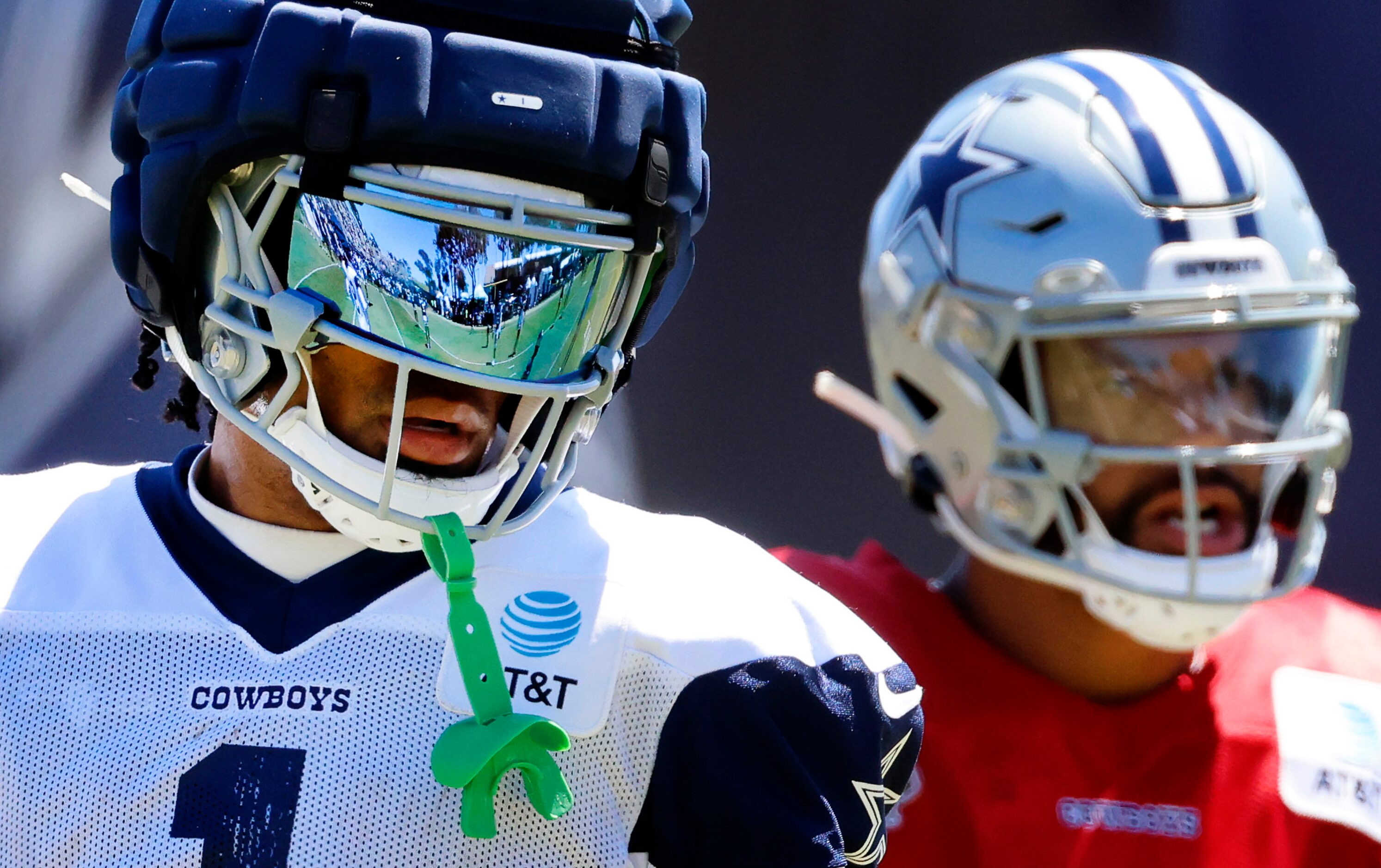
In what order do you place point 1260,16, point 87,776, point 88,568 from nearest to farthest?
1. point 87,776
2. point 88,568
3. point 1260,16

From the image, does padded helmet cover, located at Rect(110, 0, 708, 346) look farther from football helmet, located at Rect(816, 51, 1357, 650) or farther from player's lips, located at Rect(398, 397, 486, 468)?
football helmet, located at Rect(816, 51, 1357, 650)

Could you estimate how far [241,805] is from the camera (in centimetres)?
107

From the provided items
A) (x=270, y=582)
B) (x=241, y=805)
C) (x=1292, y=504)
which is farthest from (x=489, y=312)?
(x=1292, y=504)

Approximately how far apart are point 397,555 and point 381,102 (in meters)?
0.33

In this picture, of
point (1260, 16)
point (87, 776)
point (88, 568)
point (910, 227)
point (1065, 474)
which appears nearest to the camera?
point (87, 776)

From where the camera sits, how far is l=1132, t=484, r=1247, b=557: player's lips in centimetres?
146

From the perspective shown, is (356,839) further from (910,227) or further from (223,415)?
(910,227)

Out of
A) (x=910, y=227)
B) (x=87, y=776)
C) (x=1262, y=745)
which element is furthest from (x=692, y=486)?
(x=87, y=776)

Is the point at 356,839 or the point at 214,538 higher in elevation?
the point at 214,538

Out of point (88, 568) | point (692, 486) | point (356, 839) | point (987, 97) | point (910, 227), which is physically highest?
point (987, 97)

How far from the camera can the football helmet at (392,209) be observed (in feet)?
3.62

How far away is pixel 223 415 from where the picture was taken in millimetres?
1229

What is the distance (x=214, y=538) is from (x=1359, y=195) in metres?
1.73

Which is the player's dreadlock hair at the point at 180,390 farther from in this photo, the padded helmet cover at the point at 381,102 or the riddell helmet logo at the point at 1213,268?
the riddell helmet logo at the point at 1213,268
